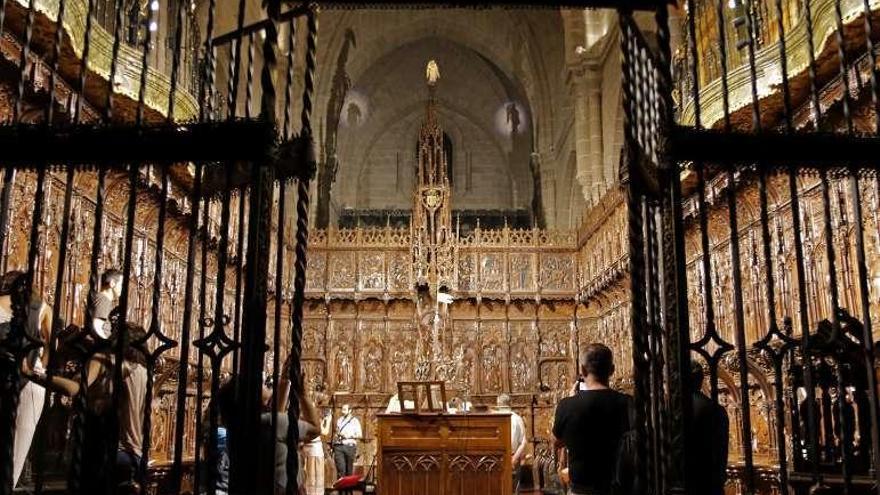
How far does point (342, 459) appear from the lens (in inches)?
514

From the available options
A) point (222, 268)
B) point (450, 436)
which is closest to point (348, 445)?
point (450, 436)

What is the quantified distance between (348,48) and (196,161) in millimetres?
23804

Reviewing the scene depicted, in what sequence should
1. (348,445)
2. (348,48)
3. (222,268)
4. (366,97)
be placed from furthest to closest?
(366,97), (348,48), (348,445), (222,268)

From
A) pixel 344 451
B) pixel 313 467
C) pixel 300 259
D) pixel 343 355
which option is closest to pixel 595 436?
pixel 300 259

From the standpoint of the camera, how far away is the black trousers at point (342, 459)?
1299 cm

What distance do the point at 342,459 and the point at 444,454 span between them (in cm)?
514

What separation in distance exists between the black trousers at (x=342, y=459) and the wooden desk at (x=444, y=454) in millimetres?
4837

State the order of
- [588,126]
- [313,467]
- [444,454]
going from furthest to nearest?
[588,126]
[313,467]
[444,454]

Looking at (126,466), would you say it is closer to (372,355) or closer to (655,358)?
(655,358)

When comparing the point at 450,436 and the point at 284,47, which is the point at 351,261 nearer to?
the point at 284,47

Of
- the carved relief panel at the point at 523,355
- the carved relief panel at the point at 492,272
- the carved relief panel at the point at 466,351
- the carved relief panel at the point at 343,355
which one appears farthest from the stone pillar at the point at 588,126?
the carved relief panel at the point at 343,355

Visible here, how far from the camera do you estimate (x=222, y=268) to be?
3.00 m

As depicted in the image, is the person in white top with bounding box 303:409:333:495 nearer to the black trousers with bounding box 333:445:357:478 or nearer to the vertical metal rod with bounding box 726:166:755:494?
the black trousers with bounding box 333:445:357:478

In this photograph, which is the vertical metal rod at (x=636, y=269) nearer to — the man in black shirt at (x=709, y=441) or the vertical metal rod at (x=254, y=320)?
the man in black shirt at (x=709, y=441)
